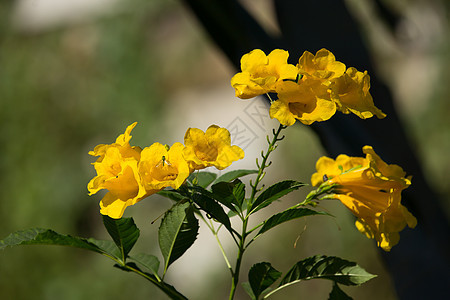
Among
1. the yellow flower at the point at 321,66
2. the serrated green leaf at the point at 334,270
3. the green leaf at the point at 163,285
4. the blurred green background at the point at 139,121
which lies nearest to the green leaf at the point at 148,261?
the green leaf at the point at 163,285

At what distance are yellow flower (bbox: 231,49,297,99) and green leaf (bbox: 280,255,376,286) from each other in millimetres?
156

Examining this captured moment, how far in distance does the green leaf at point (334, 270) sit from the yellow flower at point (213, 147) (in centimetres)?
12

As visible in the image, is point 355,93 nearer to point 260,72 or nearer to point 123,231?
point 260,72

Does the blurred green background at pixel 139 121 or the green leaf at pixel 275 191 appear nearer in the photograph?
the green leaf at pixel 275 191

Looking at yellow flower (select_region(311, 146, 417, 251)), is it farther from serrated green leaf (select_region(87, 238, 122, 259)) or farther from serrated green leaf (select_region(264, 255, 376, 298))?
serrated green leaf (select_region(87, 238, 122, 259))

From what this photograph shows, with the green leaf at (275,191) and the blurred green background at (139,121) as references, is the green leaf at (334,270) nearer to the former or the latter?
the green leaf at (275,191)

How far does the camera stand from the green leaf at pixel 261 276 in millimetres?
477

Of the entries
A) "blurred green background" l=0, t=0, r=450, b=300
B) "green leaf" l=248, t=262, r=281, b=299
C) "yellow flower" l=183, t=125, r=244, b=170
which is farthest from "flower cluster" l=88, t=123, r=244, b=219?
"blurred green background" l=0, t=0, r=450, b=300

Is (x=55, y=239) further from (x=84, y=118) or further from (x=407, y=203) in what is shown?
(x=84, y=118)

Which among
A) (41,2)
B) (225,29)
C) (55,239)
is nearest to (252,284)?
(55,239)

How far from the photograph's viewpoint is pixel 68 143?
10.5ft

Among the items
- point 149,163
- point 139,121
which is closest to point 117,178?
point 149,163

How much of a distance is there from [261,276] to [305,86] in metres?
0.17

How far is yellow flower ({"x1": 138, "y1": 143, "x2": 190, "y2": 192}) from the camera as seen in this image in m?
0.42
